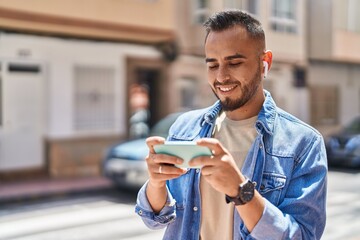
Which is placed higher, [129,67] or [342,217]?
[129,67]

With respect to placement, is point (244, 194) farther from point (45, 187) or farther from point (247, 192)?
point (45, 187)

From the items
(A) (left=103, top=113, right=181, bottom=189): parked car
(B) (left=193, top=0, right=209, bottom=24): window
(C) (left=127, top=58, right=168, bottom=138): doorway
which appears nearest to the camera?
(A) (left=103, top=113, right=181, bottom=189): parked car

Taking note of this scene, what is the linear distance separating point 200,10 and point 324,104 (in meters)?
7.53

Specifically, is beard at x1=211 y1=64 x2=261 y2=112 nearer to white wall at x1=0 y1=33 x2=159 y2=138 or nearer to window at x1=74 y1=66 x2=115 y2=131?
white wall at x1=0 y1=33 x2=159 y2=138

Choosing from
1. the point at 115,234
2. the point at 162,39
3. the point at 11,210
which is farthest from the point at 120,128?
the point at 115,234

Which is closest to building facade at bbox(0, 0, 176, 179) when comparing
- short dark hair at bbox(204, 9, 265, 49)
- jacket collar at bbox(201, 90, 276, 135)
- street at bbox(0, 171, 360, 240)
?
street at bbox(0, 171, 360, 240)

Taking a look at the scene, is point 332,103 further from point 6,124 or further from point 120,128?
point 6,124

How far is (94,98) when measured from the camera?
13.0 meters

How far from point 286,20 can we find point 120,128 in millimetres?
8074

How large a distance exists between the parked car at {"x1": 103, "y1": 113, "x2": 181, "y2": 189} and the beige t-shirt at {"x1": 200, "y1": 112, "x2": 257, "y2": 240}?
708 cm

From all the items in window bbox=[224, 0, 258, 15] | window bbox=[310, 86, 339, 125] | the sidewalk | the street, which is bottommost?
the sidewalk

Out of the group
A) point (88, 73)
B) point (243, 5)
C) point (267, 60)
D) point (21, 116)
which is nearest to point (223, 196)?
point (267, 60)

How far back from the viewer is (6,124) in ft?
37.9

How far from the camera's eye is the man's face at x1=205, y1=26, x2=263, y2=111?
65.6 inches
